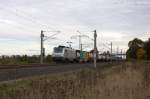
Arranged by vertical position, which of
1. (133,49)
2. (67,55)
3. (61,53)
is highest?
(133,49)

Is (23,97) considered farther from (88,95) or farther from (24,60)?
(24,60)

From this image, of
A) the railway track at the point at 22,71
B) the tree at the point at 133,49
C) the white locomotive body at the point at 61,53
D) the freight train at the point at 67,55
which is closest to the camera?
the railway track at the point at 22,71

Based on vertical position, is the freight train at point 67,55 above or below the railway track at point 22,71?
above

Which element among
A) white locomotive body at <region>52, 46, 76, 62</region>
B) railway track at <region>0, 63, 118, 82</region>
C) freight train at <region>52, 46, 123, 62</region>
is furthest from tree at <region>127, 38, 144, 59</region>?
railway track at <region>0, 63, 118, 82</region>

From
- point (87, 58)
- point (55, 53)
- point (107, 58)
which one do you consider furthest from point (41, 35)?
point (107, 58)

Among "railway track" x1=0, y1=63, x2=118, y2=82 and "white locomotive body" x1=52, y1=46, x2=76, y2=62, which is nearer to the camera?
"railway track" x1=0, y1=63, x2=118, y2=82

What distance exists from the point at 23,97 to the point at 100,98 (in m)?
2.98

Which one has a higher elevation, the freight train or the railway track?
the freight train

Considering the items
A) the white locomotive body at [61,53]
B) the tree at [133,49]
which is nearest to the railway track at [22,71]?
the white locomotive body at [61,53]

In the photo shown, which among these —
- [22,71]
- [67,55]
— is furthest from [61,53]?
[22,71]

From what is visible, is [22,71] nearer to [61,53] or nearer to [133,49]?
[61,53]

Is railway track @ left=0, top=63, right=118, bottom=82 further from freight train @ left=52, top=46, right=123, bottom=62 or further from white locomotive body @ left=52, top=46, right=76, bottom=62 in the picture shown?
freight train @ left=52, top=46, right=123, bottom=62

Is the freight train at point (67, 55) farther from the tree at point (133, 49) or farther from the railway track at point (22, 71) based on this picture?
the railway track at point (22, 71)

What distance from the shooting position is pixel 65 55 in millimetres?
73562
